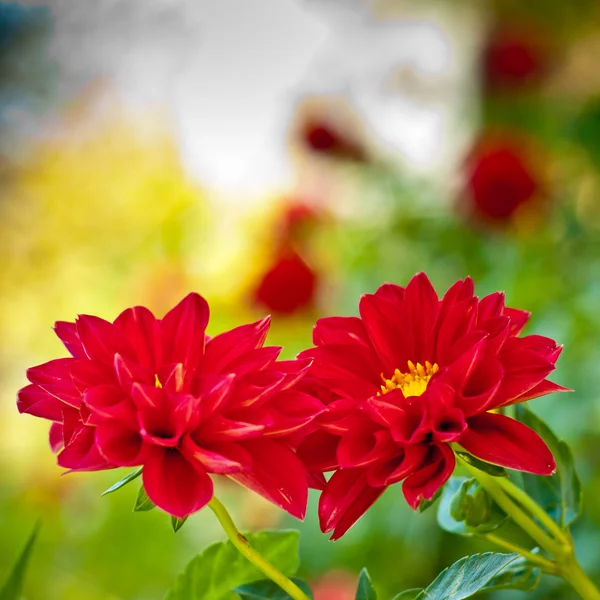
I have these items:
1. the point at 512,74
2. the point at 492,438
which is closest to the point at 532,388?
the point at 492,438

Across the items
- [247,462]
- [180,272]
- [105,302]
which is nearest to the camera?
[247,462]

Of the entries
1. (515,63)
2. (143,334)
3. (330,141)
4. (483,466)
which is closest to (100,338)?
(143,334)

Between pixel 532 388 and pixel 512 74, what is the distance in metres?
0.95

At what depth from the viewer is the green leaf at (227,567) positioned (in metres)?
0.26

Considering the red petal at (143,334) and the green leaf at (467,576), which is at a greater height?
the red petal at (143,334)

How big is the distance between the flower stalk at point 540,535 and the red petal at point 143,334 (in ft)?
0.34

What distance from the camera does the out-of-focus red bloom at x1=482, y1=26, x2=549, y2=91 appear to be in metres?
1.07

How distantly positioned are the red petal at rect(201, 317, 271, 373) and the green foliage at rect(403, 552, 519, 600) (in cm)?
9

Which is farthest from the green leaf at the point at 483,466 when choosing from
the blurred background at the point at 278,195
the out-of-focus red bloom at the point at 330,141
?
the out-of-focus red bloom at the point at 330,141

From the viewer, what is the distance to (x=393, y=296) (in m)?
0.25

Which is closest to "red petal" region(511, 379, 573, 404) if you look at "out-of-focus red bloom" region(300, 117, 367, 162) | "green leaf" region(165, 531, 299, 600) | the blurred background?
"green leaf" region(165, 531, 299, 600)

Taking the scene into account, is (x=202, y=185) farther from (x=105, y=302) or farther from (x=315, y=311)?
(x=315, y=311)

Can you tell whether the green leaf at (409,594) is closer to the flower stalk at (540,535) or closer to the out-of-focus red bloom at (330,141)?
the flower stalk at (540,535)

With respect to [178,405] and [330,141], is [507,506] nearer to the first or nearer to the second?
[178,405]
